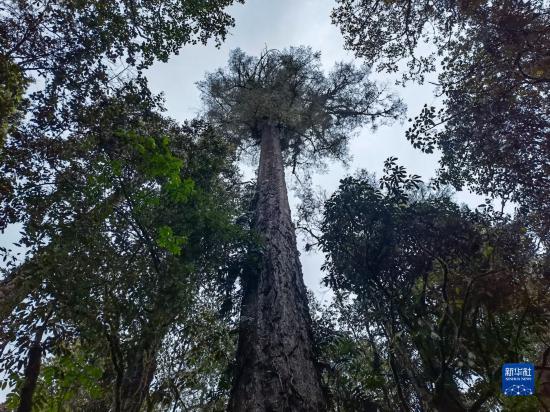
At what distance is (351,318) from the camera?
6.50 m

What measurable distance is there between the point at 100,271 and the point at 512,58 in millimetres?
5923

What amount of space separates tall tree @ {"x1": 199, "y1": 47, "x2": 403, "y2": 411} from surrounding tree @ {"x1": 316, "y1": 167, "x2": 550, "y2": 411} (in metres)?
0.74

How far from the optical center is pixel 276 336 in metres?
3.77

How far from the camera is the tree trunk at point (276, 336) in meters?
3.15

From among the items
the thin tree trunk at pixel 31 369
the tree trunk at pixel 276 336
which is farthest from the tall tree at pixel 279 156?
the thin tree trunk at pixel 31 369

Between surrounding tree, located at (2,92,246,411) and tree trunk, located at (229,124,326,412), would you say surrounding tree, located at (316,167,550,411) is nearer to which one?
tree trunk, located at (229,124,326,412)

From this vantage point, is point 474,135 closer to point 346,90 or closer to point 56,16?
point 56,16

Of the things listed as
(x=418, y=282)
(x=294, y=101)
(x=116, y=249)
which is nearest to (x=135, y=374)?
(x=116, y=249)

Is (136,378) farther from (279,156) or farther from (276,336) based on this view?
(279,156)

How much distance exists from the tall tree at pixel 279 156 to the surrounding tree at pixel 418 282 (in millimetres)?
743

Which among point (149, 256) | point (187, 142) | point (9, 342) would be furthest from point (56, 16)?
point (9, 342)

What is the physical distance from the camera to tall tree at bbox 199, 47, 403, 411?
335 cm

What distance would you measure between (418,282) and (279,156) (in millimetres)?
4440

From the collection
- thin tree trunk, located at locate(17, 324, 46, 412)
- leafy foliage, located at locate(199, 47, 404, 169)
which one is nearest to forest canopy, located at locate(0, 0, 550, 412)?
thin tree trunk, located at locate(17, 324, 46, 412)
